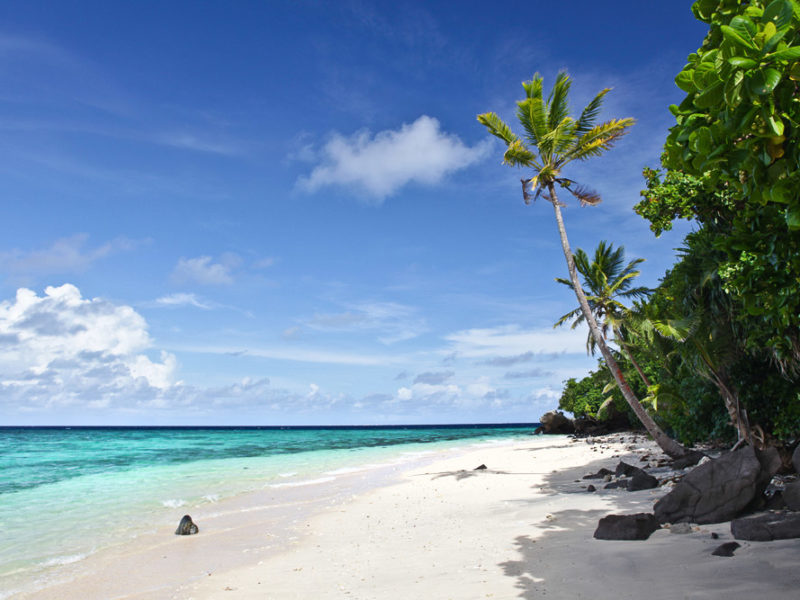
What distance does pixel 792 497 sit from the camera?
7473mm

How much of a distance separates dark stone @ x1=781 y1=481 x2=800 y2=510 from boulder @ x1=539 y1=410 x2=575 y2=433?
48066 mm

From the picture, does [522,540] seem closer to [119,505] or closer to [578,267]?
[119,505]

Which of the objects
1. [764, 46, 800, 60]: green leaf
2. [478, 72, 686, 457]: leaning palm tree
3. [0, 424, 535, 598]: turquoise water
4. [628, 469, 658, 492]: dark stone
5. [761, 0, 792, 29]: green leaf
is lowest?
[0, 424, 535, 598]: turquoise water

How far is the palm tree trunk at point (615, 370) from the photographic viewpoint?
16.0m

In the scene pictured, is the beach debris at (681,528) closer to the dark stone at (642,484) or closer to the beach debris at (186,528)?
the dark stone at (642,484)

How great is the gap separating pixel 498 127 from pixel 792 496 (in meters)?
13.9

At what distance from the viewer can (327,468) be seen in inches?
1013

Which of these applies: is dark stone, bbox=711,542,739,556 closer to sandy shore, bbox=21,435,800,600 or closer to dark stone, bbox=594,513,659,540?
sandy shore, bbox=21,435,800,600

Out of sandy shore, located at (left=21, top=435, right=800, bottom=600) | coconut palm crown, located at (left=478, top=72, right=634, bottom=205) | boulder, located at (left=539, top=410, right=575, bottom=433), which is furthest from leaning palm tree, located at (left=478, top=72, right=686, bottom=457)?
boulder, located at (left=539, top=410, right=575, bottom=433)

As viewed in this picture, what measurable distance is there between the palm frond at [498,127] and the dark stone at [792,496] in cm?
1325

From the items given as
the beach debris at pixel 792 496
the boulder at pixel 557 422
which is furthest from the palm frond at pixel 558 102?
the boulder at pixel 557 422

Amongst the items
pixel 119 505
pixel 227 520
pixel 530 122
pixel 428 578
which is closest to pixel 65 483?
pixel 119 505

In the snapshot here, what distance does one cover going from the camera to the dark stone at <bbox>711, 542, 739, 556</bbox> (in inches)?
234

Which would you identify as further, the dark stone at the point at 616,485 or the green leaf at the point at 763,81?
the dark stone at the point at 616,485
